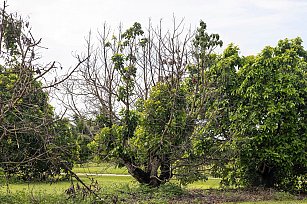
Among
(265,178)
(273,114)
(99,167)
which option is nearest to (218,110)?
(273,114)

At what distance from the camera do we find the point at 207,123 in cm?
1734

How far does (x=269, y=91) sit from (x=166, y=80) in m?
3.78

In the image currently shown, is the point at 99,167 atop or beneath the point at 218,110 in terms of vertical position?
beneath

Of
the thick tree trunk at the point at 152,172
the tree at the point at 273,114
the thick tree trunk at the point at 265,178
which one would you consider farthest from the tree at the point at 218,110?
the thick tree trunk at the point at 152,172

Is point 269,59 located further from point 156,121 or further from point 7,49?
point 7,49

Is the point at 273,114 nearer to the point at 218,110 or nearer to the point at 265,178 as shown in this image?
the point at 218,110

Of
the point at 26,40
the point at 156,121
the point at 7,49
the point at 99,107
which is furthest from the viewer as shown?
the point at 99,107

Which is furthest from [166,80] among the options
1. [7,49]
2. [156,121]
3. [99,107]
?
[7,49]

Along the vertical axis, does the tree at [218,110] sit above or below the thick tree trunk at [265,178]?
above

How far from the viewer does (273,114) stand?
53.7 ft

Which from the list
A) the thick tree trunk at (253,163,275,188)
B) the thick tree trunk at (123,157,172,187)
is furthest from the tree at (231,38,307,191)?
the thick tree trunk at (123,157,172,187)

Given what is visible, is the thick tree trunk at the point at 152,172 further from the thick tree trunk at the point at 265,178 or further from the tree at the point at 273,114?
the thick tree trunk at the point at 265,178

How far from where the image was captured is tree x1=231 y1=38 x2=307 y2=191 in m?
16.5

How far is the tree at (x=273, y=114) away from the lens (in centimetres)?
1648
